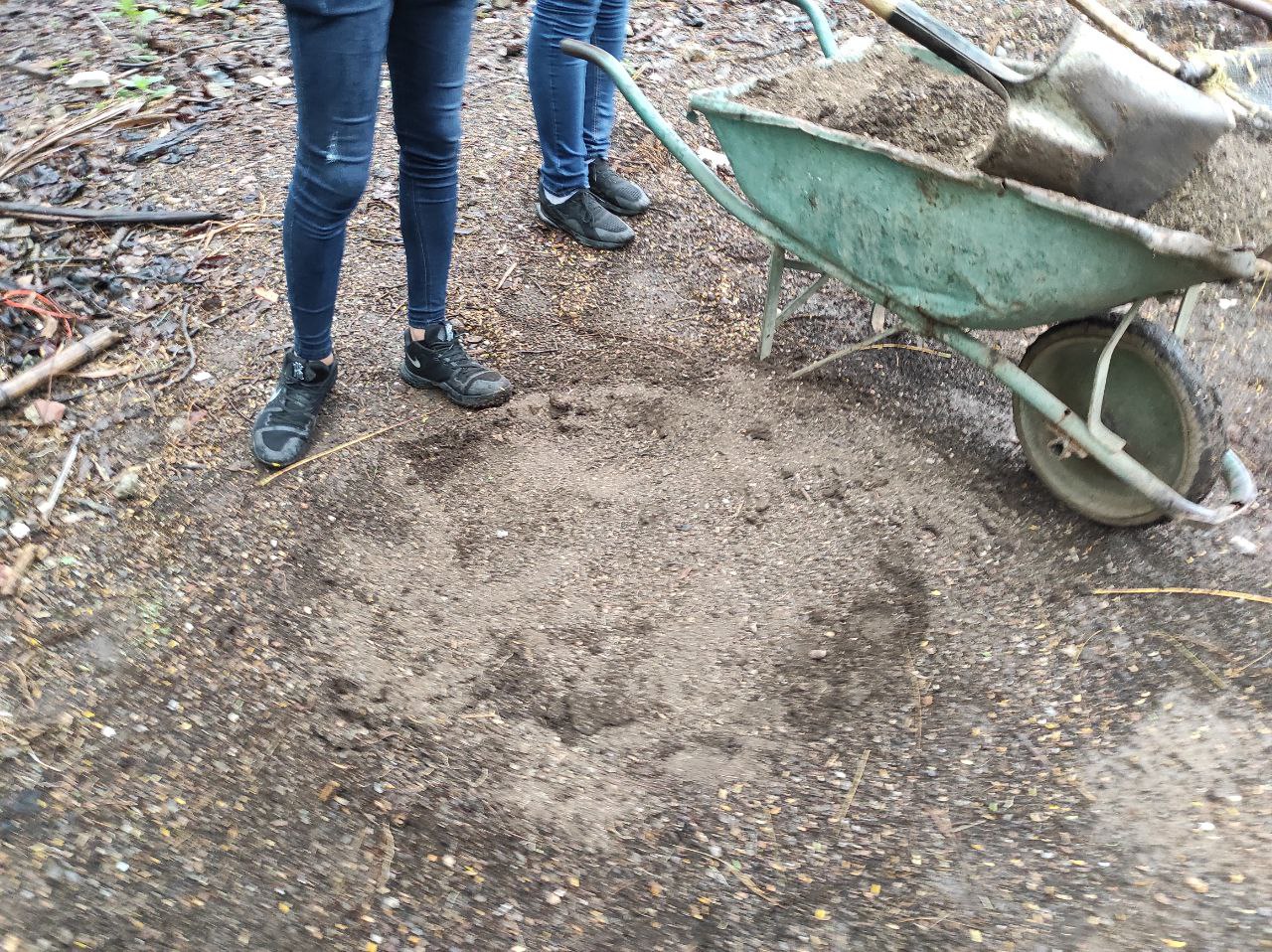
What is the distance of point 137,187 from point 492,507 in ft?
7.00

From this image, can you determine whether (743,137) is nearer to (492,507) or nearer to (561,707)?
(492,507)

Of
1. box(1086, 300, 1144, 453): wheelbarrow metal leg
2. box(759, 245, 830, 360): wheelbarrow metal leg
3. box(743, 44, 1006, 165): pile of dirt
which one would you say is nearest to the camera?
box(1086, 300, 1144, 453): wheelbarrow metal leg

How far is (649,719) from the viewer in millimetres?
2070

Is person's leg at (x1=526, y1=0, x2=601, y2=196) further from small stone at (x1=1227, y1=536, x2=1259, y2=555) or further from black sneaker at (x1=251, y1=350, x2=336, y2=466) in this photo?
small stone at (x1=1227, y1=536, x2=1259, y2=555)

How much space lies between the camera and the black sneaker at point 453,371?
2822 mm

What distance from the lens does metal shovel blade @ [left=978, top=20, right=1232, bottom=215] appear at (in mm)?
1962

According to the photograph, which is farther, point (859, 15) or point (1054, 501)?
point (859, 15)

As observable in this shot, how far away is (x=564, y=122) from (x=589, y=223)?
1.19 ft

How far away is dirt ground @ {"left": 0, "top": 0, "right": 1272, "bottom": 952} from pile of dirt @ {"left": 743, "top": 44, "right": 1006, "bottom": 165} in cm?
71

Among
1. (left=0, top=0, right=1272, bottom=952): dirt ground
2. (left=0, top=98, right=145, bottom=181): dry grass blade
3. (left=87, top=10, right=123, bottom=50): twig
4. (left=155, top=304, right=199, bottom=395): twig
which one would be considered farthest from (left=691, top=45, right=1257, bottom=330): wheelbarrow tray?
(left=87, top=10, right=123, bottom=50): twig

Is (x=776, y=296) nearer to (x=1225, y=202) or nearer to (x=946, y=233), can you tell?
(x=946, y=233)

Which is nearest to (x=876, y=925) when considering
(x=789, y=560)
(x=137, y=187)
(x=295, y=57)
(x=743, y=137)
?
(x=789, y=560)

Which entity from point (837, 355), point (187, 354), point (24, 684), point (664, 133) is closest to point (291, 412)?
point (187, 354)

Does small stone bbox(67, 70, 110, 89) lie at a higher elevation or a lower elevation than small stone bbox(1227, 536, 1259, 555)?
lower
